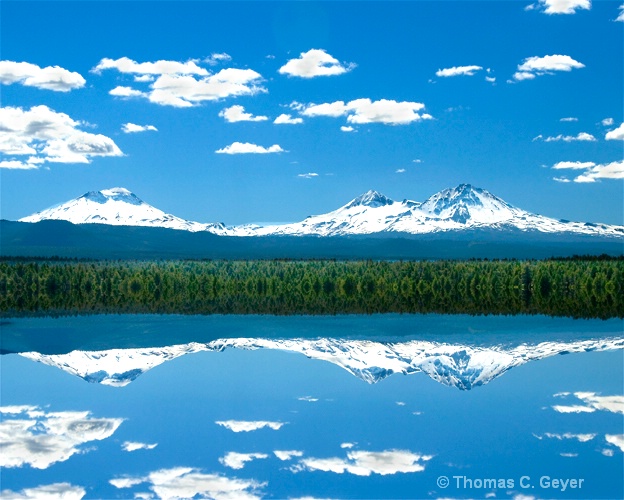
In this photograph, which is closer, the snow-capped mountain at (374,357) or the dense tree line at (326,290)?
the snow-capped mountain at (374,357)

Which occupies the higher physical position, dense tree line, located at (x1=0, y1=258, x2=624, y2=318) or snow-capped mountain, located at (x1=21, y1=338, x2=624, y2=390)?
dense tree line, located at (x1=0, y1=258, x2=624, y2=318)

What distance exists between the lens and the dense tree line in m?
33.1

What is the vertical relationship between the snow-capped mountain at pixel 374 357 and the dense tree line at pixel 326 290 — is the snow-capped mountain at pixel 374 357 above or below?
below

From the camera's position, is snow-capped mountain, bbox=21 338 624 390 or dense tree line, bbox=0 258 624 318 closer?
snow-capped mountain, bbox=21 338 624 390

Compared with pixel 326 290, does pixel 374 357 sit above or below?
below

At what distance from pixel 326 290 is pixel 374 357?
67.9 feet

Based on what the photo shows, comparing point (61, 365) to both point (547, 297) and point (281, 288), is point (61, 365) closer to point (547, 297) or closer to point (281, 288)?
point (281, 288)

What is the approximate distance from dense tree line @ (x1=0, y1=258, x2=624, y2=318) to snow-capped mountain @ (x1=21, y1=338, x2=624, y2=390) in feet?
30.1

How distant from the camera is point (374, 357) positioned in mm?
19562

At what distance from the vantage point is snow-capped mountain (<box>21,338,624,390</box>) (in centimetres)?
1733

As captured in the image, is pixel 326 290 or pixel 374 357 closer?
pixel 374 357

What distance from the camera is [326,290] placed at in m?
40.2

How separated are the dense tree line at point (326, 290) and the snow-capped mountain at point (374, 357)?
9189 millimetres

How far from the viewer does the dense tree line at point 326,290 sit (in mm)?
33062
